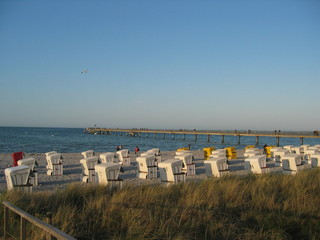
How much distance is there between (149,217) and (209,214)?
970mm

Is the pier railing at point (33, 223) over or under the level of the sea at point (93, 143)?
over

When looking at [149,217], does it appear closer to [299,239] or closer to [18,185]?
[299,239]

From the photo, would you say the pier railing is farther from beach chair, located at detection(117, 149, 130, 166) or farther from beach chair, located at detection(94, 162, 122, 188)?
beach chair, located at detection(117, 149, 130, 166)

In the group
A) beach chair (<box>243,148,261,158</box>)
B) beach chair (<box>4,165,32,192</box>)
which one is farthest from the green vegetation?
beach chair (<box>243,148,261,158</box>)

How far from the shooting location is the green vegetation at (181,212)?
4.22 meters

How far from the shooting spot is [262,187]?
6.82 m

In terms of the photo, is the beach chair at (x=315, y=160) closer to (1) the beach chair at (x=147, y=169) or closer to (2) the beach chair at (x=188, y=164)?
(2) the beach chair at (x=188, y=164)

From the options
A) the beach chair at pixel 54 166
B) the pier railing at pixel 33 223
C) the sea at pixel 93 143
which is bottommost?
the sea at pixel 93 143

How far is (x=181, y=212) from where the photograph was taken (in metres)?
4.81

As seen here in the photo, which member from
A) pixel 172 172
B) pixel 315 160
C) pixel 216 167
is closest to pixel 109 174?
pixel 172 172

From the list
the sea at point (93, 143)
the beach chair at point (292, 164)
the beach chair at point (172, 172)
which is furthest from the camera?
the sea at point (93, 143)

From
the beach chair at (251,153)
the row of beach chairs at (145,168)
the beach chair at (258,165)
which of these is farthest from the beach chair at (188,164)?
the beach chair at (251,153)

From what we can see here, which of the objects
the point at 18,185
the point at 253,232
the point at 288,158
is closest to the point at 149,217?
the point at 253,232

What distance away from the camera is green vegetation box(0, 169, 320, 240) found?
422 cm
